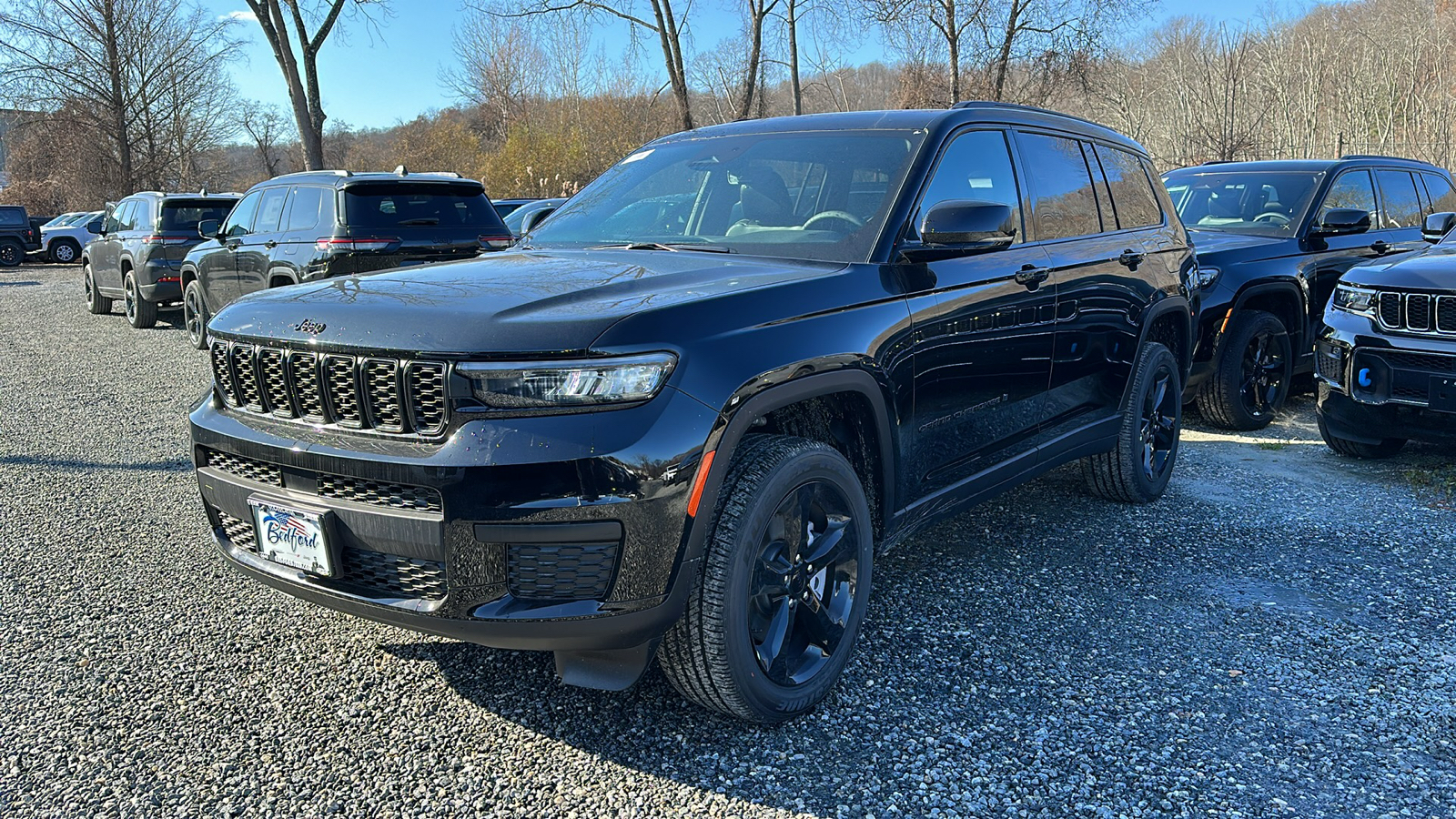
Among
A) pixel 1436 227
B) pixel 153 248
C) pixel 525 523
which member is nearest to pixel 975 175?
pixel 525 523

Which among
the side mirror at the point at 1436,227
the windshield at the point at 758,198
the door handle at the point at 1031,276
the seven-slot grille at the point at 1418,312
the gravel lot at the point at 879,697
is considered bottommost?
the gravel lot at the point at 879,697

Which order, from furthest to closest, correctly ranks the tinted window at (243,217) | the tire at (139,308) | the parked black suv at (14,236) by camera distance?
the parked black suv at (14,236), the tire at (139,308), the tinted window at (243,217)

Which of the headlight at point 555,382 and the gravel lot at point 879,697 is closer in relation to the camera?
the headlight at point 555,382

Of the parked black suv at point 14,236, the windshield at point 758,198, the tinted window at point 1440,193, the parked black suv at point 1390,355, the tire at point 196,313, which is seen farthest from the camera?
the parked black suv at point 14,236

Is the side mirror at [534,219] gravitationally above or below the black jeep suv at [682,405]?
above

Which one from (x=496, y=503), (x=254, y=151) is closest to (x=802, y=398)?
(x=496, y=503)

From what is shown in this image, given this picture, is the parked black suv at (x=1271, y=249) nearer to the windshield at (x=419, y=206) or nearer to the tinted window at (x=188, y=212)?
the windshield at (x=419, y=206)

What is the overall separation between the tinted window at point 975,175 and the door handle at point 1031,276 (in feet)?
0.62

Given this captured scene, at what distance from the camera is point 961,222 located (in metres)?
3.15

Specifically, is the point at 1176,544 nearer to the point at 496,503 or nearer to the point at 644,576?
the point at 644,576

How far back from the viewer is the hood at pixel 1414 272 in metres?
5.27

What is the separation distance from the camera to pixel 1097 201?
15.0 feet

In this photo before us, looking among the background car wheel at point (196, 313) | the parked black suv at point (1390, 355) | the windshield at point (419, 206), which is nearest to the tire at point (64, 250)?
the background car wheel at point (196, 313)

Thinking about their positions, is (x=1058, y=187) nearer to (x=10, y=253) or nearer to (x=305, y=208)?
(x=305, y=208)
